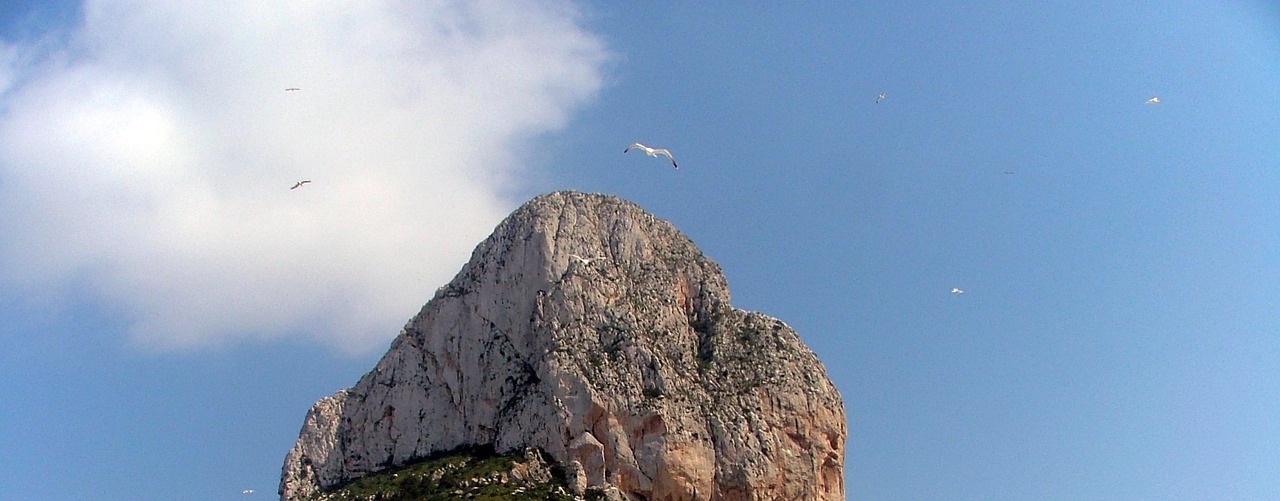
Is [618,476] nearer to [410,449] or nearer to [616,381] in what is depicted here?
[616,381]

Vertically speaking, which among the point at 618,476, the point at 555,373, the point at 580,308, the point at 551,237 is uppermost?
the point at 551,237

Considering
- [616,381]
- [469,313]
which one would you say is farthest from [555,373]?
[469,313]

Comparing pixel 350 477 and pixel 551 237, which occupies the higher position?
pixel 551 237

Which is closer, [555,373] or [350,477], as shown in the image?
[555,373]

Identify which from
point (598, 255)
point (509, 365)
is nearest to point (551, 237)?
point (598, 255)

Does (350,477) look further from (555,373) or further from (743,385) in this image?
(743,385)

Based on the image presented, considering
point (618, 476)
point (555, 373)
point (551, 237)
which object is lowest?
point (618, 476)
